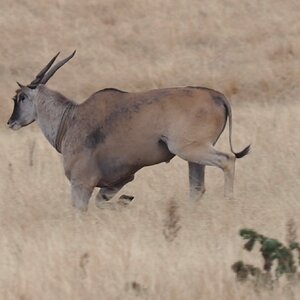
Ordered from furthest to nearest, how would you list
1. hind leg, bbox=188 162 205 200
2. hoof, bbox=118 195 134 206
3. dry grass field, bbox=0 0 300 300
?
1. hind leg, bbox=188 162 205 200
2. hoof, bbox=118 195 134 206
3. dry grass field, bbox=0 0 300 300

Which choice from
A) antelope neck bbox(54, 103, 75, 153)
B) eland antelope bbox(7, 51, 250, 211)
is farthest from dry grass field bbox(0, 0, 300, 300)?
antelope neck bbox(54, 103, 75, 153)

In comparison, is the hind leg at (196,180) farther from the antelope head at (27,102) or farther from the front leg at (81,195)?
the antelope head at (27,102)

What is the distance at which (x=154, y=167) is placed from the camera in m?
15.1

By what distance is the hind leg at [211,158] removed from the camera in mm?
12960

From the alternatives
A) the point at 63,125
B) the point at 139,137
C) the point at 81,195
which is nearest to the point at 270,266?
the point at 139,137

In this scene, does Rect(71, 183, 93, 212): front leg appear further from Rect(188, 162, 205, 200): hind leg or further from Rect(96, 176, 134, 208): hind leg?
Rect(188, 162, 205, 200): hind leg

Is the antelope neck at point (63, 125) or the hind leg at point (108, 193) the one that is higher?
the antelope neck at point (63, 125)

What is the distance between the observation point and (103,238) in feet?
35.2

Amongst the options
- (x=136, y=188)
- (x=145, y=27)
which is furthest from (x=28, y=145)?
(x=145, y=27)

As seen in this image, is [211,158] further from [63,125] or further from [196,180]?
[63,125]

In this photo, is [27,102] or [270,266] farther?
[27,102]

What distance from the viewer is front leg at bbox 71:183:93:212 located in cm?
1318

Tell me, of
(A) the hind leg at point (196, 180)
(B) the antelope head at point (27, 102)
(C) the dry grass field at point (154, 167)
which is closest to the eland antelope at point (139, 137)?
(A) the hind leg at point (196, 180)

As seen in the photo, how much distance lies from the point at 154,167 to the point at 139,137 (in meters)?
2.05
